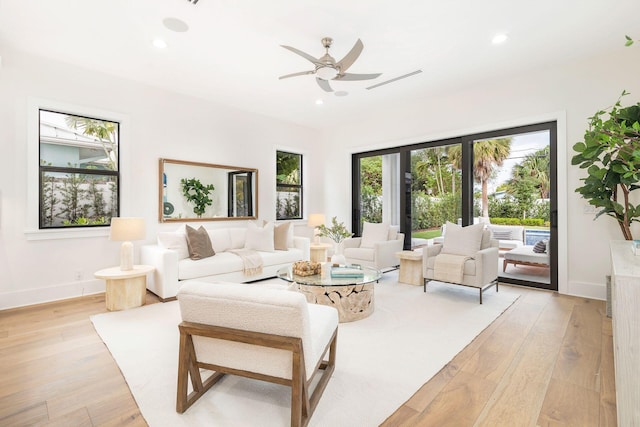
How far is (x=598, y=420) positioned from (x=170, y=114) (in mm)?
5706

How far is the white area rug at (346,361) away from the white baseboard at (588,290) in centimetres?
92

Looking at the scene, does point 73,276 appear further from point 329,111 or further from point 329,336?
point 329,111

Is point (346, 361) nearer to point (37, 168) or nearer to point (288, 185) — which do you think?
point (37, 168)

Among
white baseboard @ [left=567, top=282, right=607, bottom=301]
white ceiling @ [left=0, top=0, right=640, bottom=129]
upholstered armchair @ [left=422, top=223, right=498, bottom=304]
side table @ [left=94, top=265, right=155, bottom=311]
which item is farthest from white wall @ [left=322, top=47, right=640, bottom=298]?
side table @ [left=94, top=265, right=155, bottom=311]

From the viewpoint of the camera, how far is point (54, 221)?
4.05m

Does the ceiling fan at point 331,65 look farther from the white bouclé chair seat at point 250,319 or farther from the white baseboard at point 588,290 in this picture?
the white baseboard at point 588,290

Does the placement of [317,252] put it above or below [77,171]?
below

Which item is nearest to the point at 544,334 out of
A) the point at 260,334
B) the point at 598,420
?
the point at 598,420

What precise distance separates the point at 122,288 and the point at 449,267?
3902 mm

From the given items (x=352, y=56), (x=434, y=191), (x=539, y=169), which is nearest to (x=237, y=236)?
(x=352, y=56)

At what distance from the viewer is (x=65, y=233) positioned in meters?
4.04

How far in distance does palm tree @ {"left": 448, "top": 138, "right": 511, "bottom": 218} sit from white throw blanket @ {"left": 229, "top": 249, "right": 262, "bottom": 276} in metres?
3.59

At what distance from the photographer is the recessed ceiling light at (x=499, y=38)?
3429 mm

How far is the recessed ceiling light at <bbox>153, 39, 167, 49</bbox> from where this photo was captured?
3.50 meters
